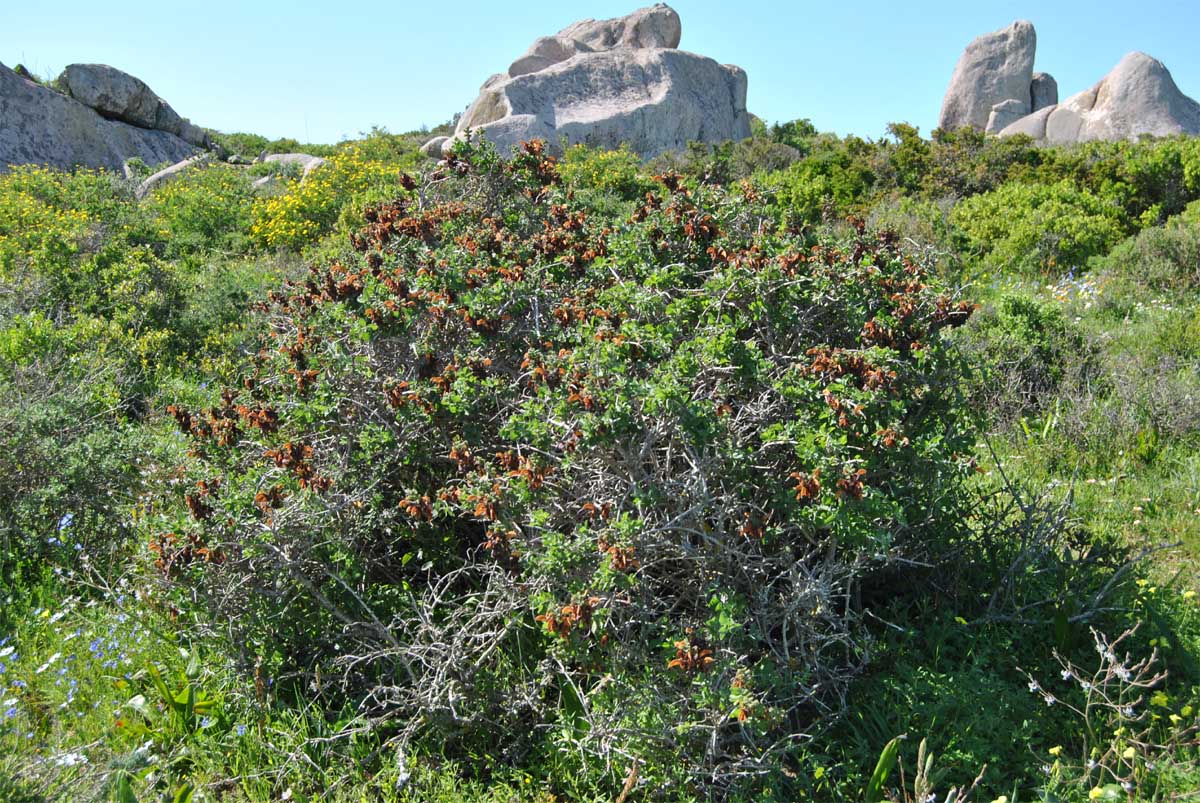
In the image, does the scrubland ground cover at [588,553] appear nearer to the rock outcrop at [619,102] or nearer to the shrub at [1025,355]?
the shrub at [1025,355]

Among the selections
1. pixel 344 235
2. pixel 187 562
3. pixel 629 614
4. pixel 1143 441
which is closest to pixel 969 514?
pixel 629 614

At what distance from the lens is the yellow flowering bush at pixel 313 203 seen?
36.6 feet

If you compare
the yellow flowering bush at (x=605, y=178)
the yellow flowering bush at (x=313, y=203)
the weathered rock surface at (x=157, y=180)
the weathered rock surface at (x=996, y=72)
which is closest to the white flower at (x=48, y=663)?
the yellow flowering bush at (x=313, y=203)

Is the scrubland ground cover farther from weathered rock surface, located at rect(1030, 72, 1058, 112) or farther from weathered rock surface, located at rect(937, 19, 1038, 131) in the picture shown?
weathered rock surface, located at rect(1030, 72, 1058, 112)

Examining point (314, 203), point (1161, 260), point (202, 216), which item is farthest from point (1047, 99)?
point (202, 216)

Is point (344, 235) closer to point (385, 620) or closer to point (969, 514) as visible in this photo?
point (385, 620)

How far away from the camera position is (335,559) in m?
3.04

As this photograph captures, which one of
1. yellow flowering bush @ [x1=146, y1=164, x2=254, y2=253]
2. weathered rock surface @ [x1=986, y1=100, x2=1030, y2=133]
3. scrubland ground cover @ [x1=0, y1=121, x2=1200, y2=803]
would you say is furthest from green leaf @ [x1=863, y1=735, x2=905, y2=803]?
weathered rock surface @ [x1=986, y1=100, x2=1030, y2=133]

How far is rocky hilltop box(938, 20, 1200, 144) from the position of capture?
26797 mm

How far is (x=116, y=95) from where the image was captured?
74.8 feet

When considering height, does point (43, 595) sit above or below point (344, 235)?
below

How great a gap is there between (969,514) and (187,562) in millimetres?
2923

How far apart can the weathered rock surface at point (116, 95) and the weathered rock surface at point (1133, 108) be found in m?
24.9

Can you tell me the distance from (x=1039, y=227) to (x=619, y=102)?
15.0 meters
